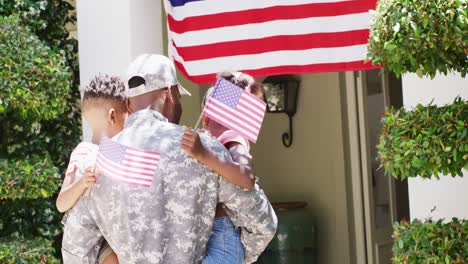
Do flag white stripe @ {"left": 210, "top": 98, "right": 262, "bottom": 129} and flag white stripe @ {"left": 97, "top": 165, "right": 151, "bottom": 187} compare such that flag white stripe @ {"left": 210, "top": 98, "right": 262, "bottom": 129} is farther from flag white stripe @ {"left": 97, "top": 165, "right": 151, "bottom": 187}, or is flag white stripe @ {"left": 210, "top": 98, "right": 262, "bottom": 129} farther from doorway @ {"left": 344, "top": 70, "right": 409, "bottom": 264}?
doorway @ {"left": 344, "top": 70, "right": 409, "bottom": 264}

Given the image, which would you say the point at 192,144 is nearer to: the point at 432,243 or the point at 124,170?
the point at 124,170

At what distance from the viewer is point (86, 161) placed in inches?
154

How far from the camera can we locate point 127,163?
3439 mm

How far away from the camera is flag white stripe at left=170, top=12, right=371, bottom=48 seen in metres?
5.64

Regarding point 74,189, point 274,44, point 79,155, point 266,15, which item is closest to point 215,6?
point 266,15

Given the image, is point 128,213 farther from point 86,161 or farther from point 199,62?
point 199,62

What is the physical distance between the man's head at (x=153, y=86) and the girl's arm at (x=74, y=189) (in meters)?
0.32

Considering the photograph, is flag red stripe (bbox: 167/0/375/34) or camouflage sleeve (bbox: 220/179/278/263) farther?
flag red stripe (bbox: 167/0/375/34)

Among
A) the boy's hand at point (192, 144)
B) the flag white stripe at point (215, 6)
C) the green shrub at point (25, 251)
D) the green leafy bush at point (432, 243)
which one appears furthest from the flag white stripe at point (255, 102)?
the green shrub at point (25, 251)

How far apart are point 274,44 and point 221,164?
2.57 metres

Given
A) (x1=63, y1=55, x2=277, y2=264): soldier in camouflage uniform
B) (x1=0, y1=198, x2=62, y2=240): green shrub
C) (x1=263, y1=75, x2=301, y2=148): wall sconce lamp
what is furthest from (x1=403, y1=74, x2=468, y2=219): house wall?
(x1=263, y1=75, x2=301, y2=148): wall sconce lamp

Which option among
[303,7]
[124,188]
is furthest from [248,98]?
[303,7]

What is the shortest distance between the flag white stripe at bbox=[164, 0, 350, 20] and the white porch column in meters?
0.14

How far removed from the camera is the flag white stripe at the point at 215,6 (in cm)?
589
